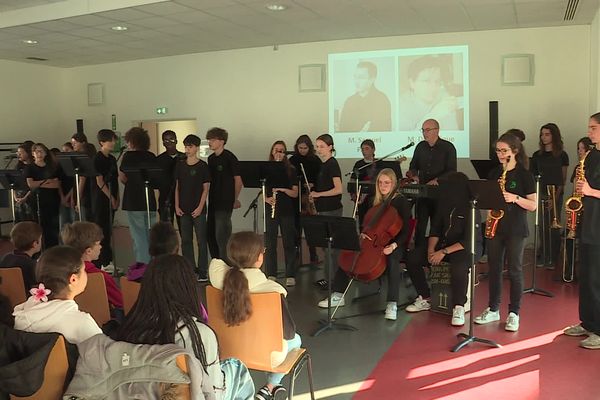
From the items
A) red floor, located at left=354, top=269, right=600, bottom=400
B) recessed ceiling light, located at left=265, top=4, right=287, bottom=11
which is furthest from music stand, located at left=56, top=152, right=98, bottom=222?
red floor, located at left=354, top=269, right=600, bottom=400

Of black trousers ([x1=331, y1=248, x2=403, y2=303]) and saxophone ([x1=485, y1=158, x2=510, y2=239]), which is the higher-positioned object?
saxophone ([x1=485, y1=158, x2=510, y2=239])

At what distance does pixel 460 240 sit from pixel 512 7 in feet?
10.2

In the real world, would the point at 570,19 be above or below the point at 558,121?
above

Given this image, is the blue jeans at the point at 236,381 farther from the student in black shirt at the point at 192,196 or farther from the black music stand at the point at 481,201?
the student in black shirt at the point at 192,196

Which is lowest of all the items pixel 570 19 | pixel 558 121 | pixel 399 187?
pixel 399 187

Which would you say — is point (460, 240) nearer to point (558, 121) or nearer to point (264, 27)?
point (558, 121)

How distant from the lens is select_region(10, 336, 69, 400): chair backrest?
73.5 inches

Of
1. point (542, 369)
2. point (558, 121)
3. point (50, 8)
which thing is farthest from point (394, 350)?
point (50, 8)

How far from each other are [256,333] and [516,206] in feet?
7.47

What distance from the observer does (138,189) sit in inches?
228

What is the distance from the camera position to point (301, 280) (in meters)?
5.78

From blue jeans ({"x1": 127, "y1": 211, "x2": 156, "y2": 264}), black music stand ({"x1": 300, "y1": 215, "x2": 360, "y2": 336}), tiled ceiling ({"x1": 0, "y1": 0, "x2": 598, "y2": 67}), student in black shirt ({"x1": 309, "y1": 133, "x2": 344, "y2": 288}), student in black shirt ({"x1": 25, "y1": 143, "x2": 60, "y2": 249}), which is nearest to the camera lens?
black music stand ({"x1": 300, "y1": 215, "x2": 360, "y2": 336})

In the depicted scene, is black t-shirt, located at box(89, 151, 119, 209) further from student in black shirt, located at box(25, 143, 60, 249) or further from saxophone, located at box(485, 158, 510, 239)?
saxophone, located at box(485, 158, 510, 239)

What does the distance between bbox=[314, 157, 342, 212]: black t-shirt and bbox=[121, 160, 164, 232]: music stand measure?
1621mm
